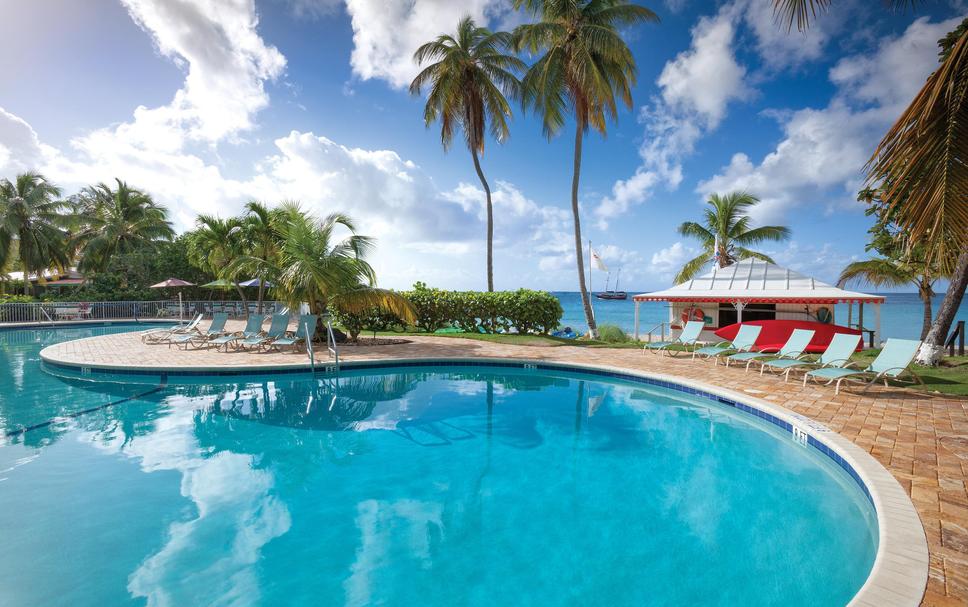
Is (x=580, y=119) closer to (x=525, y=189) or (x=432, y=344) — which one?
(x=525, y=189)

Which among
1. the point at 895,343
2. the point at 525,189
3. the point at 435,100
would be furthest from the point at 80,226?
the point at 895,343

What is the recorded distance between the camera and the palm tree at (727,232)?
22.5 meters

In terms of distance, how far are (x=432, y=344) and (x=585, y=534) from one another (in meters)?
10.8

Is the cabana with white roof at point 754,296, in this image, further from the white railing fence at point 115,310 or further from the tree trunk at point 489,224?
the white railing fence at point 115,310

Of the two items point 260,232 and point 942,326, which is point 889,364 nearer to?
point 942,326

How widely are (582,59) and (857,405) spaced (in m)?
13.4

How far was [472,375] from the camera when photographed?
36.5 ft

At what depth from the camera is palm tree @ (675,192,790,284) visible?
22.5 m

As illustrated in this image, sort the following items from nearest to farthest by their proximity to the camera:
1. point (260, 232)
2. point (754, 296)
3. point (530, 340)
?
point (754, 296), point (530, 340), point (260, 232)

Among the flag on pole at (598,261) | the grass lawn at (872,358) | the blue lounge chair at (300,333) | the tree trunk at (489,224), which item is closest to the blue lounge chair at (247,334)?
the blue lounge chair at (300,333)

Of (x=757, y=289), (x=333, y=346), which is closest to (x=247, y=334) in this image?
(x=333, y=346)

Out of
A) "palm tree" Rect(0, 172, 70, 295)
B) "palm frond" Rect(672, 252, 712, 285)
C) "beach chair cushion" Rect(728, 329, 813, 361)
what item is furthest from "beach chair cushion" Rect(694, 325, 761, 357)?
"palm tree" Rect(0, 172, 70, 295)

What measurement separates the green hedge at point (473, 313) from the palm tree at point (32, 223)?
25.7m

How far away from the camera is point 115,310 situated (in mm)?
24031
